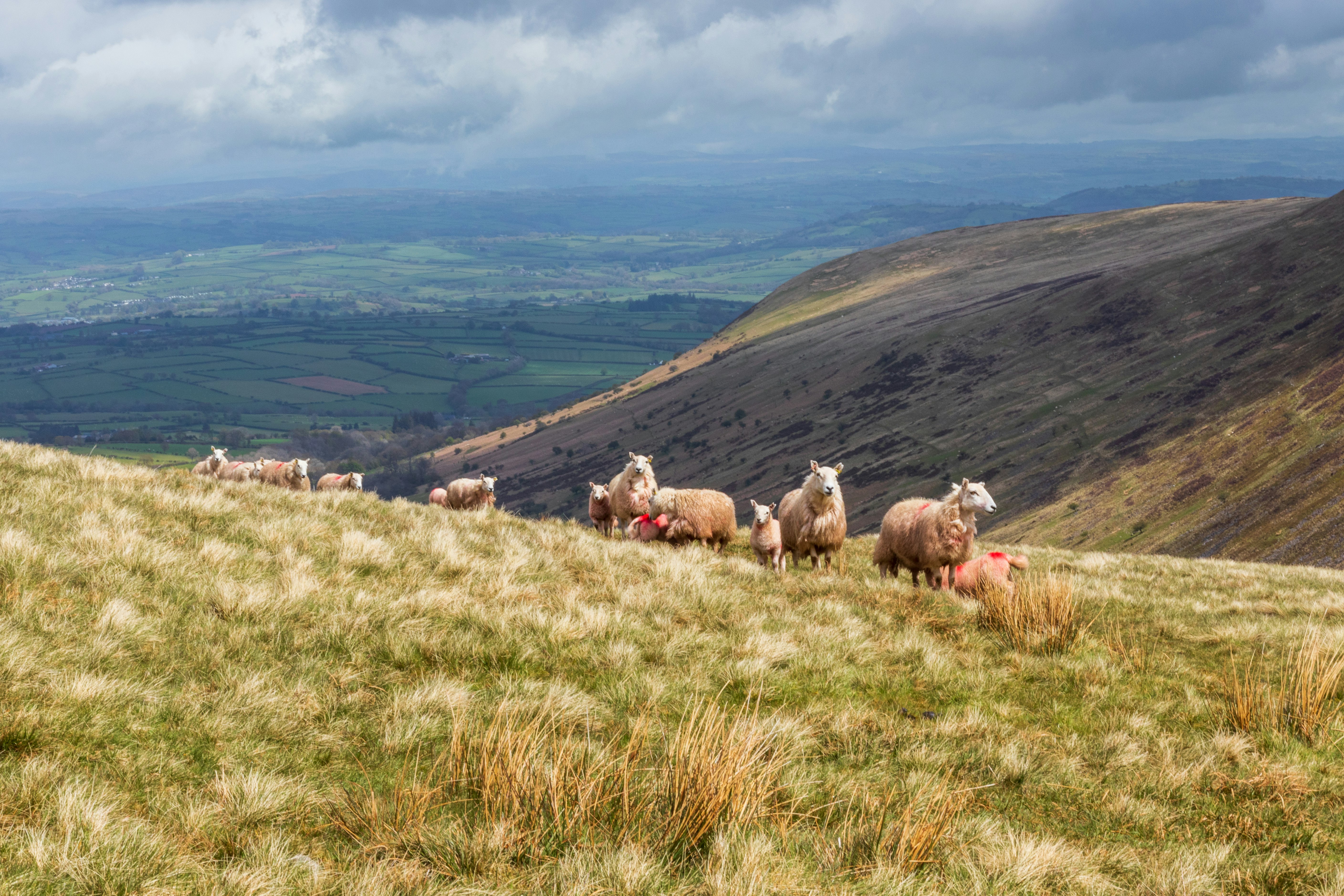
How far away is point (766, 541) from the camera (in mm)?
18172

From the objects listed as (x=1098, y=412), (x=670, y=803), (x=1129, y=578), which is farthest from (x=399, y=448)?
(x=670, y=803)

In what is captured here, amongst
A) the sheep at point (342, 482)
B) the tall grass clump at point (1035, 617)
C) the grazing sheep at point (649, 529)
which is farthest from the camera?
the sheep at point (342, 482)

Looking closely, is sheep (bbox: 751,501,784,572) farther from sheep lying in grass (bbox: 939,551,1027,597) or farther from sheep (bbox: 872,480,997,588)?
sheep lying in grass (bbox: 939,551,1027,597)

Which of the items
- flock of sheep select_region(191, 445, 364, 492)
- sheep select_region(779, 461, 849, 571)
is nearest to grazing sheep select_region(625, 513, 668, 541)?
sheep select_region(779, 461, 849, 571)

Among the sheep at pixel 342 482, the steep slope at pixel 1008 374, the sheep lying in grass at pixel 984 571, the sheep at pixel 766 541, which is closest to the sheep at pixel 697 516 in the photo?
the sheep at pixel 766 541

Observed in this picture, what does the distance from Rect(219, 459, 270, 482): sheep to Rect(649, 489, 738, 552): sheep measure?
12.6m

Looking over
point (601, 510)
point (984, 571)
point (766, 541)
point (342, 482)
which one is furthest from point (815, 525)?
point (342, 482)

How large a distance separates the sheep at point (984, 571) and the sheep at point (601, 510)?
1031 centimetres

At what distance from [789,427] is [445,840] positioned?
319 ft

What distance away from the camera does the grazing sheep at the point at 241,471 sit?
24.9 meters

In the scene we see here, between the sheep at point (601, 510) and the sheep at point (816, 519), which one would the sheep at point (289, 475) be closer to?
the sheep at point (601, 510)

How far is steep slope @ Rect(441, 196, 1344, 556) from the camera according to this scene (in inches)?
2726

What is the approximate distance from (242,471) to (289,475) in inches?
52.6

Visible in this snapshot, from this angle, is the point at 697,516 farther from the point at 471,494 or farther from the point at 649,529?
the point at 471,494
